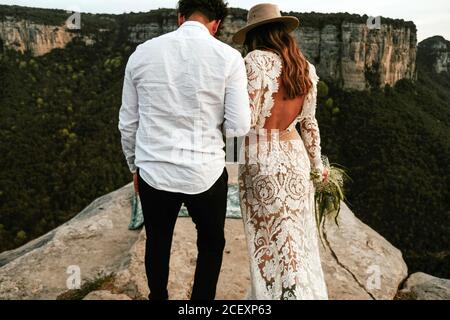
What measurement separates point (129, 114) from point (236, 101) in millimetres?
519

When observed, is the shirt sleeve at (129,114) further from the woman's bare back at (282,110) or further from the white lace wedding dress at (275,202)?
the woman's bare back at (282,110)

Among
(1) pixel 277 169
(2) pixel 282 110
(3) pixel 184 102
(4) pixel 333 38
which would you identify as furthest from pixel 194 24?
(4) pixel 333 38

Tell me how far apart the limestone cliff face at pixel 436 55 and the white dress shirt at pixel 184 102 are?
63574 mm

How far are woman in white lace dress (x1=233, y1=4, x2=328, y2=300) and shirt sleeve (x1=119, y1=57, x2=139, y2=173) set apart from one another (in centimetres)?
63

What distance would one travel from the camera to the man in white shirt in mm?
1997

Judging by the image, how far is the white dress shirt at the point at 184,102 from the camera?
1993 mm

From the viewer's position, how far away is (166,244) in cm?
226

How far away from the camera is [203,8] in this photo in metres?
2.09

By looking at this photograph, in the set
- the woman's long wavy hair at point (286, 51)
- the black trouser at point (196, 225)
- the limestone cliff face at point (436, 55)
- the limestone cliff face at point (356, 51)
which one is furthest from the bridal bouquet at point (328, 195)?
the limestone cliff face at point (436, 55)

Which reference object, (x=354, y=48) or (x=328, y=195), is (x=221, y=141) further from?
(x=354, y=48)

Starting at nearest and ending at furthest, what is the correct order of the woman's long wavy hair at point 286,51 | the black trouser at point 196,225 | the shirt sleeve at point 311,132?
the black trouser at point 196,225
the woman's long wavy hair at point 286,51
the shirt sleeve at point 311,132

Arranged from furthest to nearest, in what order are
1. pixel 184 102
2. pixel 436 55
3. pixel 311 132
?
pixel 436 55, pixel 311 132, pixel 184 102

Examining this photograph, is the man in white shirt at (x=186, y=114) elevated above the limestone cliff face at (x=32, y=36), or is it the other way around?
the limestone cliff face at (x=32, y=36)
